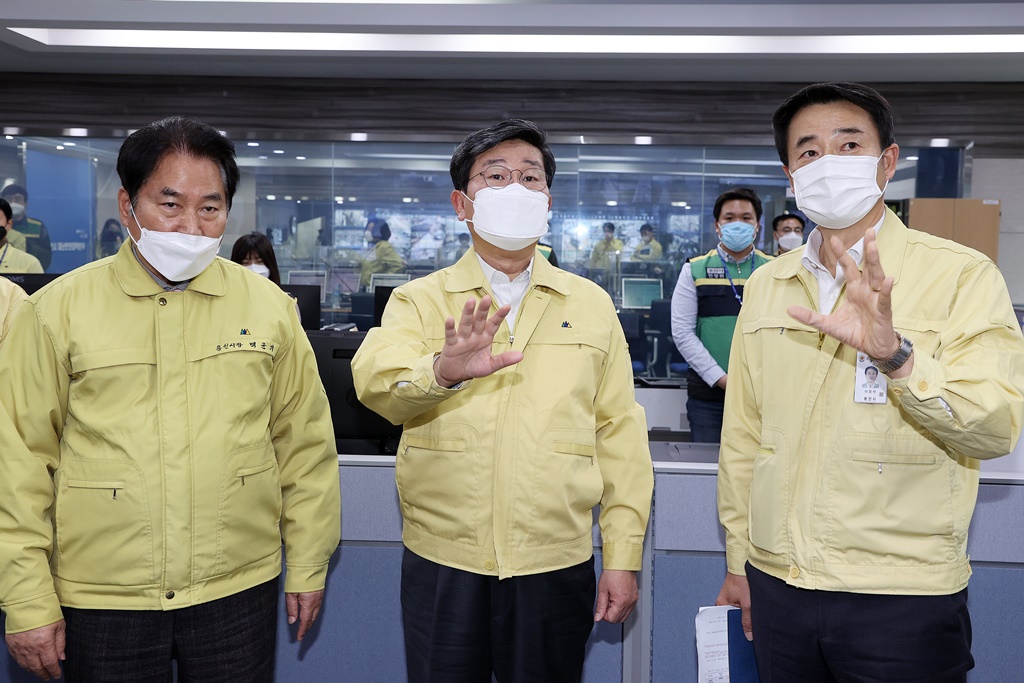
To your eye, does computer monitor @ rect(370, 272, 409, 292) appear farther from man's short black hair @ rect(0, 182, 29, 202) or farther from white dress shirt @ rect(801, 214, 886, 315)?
white dress shirt @ rect(801, 214, 886, 315)

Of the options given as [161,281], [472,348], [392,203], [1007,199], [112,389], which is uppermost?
[1007,199]

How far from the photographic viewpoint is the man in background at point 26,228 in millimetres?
7527

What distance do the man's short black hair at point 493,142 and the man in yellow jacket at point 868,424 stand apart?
54 centimetres

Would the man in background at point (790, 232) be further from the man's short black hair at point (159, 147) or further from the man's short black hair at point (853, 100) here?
the man's short black hair at point (159, 147)

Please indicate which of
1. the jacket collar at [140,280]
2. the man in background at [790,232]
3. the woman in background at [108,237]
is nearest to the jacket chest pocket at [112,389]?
the jacket collar at [140,280]

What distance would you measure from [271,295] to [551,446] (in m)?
0.69

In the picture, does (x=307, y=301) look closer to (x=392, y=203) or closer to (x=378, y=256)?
(x=378, y=256)

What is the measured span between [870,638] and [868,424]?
387 millimetres

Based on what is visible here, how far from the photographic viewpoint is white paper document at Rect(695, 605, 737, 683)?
6.07 feet

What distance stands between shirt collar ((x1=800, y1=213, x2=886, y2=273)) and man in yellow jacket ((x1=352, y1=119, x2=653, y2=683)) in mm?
423

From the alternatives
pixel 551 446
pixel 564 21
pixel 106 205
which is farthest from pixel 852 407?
pixel 106 205

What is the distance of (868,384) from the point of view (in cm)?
150

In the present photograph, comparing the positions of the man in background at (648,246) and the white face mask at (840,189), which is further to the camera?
the man in background at (648,246)

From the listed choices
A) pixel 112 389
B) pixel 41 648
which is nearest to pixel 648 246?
pixel 112 389
